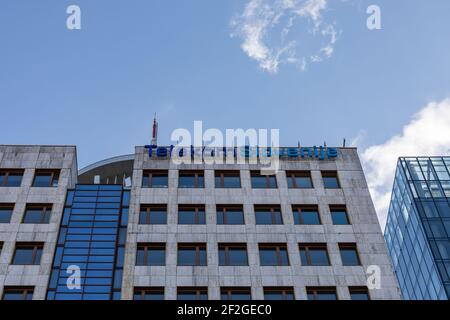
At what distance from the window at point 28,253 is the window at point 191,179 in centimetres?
1122

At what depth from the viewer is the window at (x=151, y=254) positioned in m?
37.8

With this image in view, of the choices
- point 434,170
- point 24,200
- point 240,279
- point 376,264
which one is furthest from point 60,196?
point 434,170

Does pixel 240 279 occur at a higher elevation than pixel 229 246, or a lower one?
lower

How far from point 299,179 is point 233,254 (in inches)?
359

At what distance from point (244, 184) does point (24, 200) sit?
640 inches

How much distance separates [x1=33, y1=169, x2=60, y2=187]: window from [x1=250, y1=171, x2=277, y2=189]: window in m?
15.1

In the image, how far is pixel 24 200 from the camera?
41.1m

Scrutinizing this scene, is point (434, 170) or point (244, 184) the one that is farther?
point (434, 170)

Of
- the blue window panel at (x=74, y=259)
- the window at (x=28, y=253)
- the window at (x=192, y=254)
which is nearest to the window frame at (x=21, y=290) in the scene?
the window at (x=28, y=253)

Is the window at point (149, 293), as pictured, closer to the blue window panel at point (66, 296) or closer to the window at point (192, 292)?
the window at point (192, 292)

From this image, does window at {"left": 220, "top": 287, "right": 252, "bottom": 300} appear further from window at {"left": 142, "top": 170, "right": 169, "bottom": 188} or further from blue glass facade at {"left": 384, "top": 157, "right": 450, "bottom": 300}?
blue glass facade at {"left": 384, "top": 157, "right": 450, "bottom": 300}

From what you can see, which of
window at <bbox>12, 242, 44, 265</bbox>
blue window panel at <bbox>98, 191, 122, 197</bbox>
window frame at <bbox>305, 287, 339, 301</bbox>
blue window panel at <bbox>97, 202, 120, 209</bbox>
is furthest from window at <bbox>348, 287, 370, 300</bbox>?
window at <bbox>12, 242, 44, 265</bbox>

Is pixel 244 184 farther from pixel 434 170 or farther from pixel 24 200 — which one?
pixel 434 170
